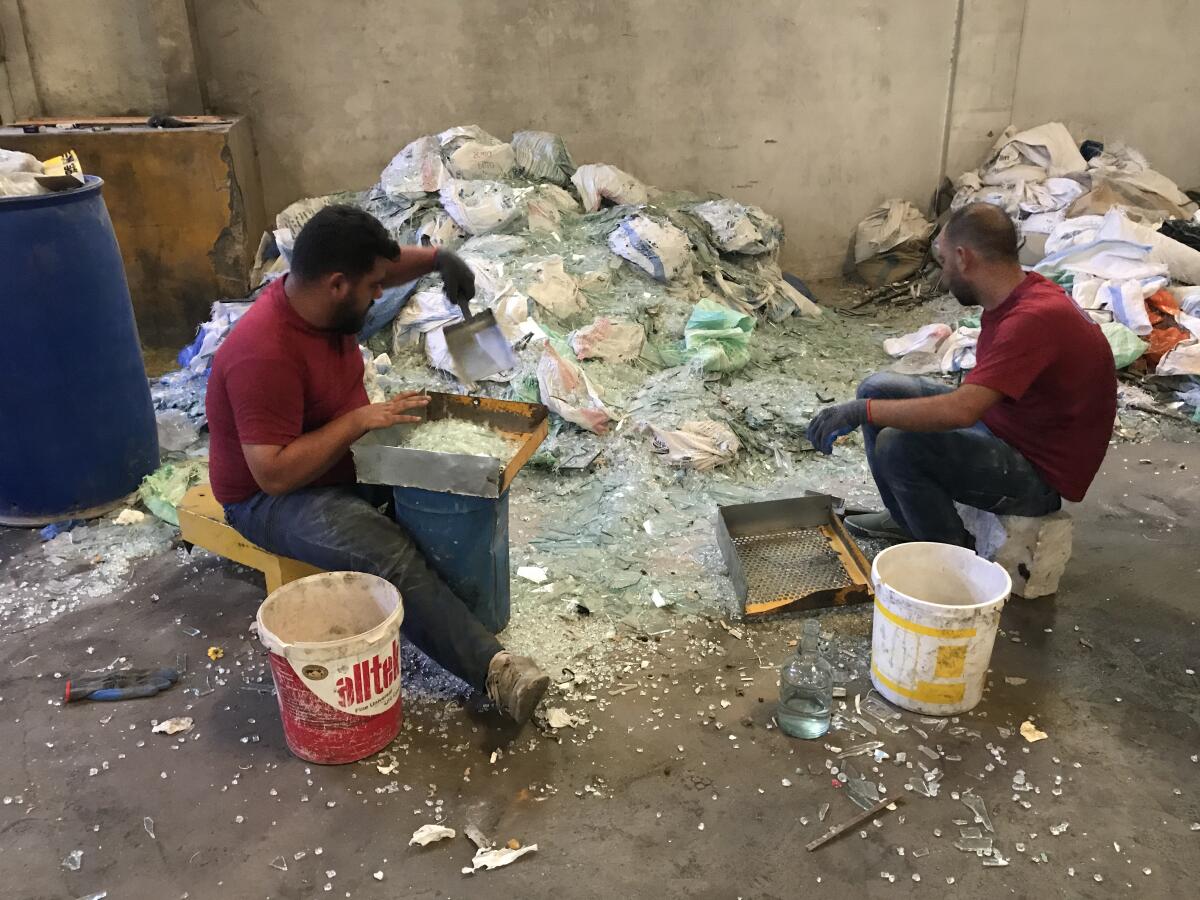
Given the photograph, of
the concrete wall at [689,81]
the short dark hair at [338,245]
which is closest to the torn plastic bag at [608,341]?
the concrete wall at [689,81]

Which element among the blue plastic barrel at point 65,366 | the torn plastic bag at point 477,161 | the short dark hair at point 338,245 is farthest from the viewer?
the torn plastic bag at point 477,161

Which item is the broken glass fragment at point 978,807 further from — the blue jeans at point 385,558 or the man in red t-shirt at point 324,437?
the blue jeans at point 385,558

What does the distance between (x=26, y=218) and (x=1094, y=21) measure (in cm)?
636

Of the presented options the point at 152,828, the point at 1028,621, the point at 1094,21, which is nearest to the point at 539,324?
the point at 1028,621

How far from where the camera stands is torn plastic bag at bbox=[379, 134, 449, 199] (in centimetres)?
514

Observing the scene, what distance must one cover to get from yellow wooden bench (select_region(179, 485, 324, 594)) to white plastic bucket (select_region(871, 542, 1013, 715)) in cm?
158

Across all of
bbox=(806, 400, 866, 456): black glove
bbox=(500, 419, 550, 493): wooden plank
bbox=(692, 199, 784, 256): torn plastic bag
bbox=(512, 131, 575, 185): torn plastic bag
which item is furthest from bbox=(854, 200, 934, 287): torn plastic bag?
bbox=(500, 419, 550, 493): wooden plank

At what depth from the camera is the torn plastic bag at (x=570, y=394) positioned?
4.02m

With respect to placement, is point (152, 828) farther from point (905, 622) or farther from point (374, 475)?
point (905, 622)

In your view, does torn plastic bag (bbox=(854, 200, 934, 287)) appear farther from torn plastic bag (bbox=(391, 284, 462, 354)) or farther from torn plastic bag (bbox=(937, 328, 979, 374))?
torn plastic bag (bbox=(391, 284, 462, 354))

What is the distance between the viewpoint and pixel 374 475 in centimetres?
252

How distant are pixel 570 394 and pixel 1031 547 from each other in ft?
6.27

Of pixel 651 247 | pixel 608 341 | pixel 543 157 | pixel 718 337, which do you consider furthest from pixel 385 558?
pixel 543 157

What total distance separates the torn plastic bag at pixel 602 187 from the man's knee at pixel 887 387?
8.39 feet
